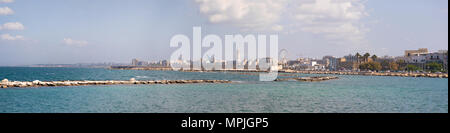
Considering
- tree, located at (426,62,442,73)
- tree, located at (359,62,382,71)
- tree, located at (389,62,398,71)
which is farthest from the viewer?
tree, located at (389,62,398,71)

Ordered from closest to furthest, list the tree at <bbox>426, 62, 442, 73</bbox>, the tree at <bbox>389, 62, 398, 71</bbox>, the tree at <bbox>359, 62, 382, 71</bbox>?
the tree at <bbox>426, 62, 442, 73</bbox>
the tree at <bbox>359, 62, 382, 71</bbox>
the tree at <bbox>389, 62, 398, 71</bbox>

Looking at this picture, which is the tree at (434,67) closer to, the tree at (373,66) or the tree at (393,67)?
the tree at (393,67)

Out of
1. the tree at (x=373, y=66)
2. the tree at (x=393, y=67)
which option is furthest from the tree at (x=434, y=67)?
the tree at (x=373, y=66)

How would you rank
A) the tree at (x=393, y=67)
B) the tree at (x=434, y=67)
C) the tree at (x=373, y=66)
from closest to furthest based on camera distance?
the tree at (x=434, y=67) < the tree at (x=373, y=66) < the tree at (x=393, y=67)

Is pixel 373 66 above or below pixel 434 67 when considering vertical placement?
above

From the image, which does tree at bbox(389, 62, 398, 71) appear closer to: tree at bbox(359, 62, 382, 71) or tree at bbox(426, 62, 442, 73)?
tree at bbox(359, 62, 382, 71)

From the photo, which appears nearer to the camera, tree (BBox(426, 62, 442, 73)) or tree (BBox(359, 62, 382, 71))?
tree (BBox(426, 62, 442, 73))

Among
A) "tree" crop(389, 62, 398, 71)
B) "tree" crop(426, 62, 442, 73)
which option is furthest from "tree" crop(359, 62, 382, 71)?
A: "tree" crop(426, 62, 442, 73)

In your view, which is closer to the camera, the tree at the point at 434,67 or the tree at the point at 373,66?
the tree at the point at 434,67

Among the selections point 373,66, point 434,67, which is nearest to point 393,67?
point 373,66

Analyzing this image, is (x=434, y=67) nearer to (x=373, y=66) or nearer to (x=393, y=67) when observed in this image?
(x=393, y=67)
